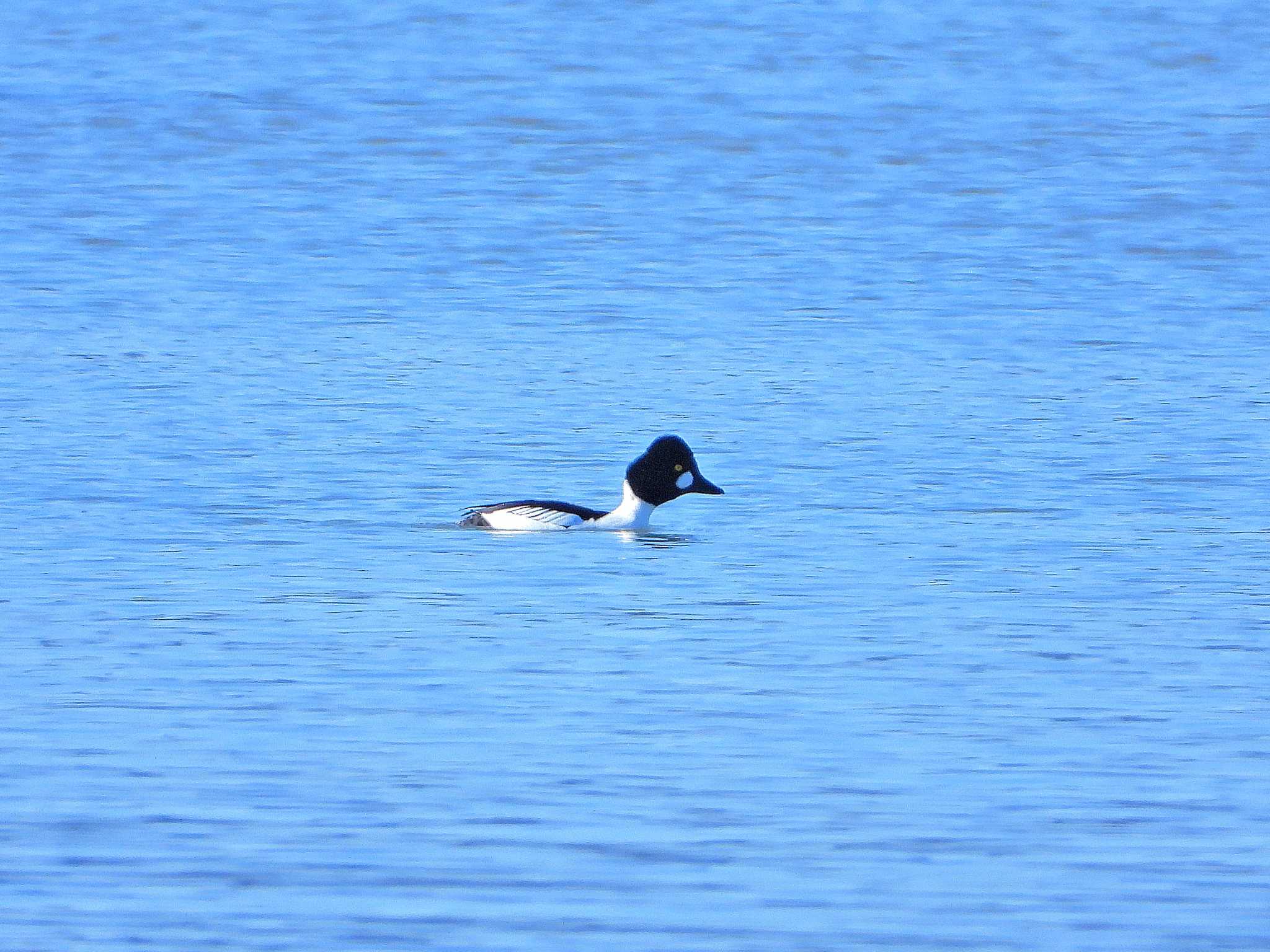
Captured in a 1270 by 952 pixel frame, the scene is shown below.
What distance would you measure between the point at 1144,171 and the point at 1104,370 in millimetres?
12517

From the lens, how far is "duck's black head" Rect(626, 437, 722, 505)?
13898 mm

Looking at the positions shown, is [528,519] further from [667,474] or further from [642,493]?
[667,474]

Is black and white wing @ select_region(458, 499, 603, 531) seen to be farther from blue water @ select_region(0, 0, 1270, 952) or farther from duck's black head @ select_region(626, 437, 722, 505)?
duck's black head @ select_region(626, 437, 722, 505)

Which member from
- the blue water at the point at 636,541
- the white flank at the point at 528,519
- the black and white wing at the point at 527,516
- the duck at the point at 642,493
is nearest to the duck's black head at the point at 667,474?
the duck at the point at 642,493

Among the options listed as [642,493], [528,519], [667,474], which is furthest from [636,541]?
[667,474]

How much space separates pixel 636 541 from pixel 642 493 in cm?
73

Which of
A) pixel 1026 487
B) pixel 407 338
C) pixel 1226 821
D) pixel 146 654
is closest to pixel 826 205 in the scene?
pixel 407 338

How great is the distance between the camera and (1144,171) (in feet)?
99.0

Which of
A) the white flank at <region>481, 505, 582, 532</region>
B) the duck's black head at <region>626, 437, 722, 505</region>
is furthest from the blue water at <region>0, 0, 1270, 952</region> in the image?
the duck's black head at <region>626, 437, 722, 505</region>

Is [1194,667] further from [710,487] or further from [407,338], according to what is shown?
[407,338]

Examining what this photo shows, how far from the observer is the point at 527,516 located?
13.0 metres

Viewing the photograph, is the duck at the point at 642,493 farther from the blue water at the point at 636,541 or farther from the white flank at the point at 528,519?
the blue water at the point at 636,541

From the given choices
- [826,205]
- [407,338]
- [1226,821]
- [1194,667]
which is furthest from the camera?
[826,205]

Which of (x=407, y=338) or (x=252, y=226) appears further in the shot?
(x=252, y=226)
